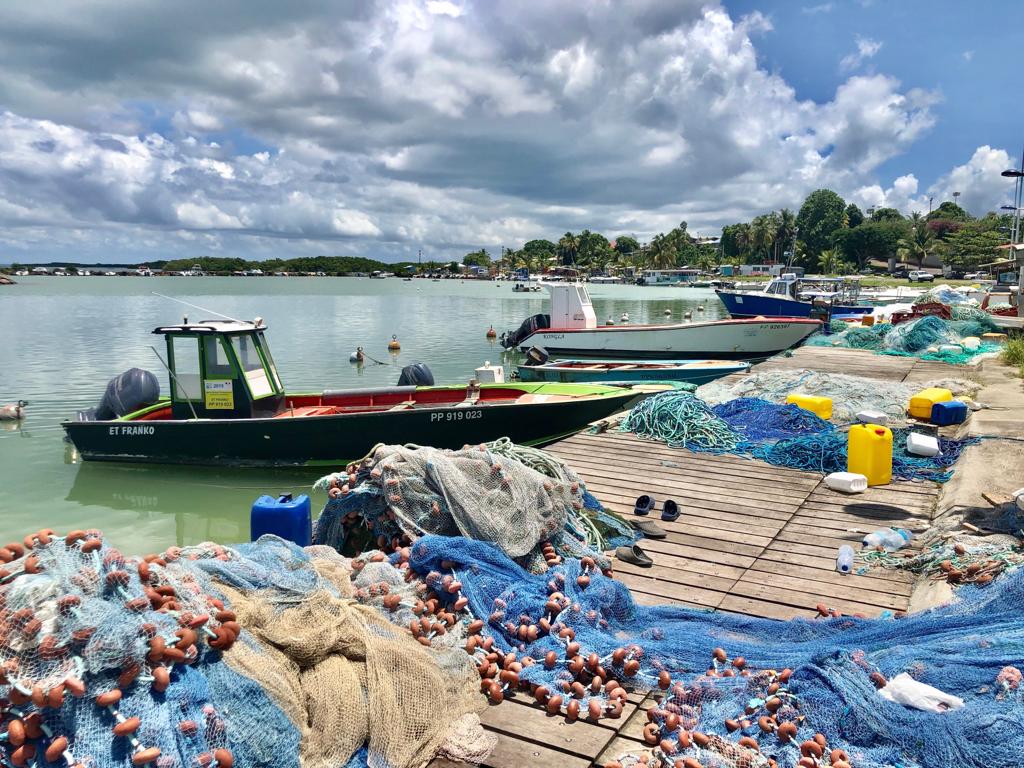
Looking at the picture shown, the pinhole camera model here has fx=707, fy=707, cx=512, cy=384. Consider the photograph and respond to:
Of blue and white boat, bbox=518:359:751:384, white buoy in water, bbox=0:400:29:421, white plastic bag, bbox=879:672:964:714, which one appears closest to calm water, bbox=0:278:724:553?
white buoy in water, bbox=0:400:29:421

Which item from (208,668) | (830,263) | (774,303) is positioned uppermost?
(830,263)

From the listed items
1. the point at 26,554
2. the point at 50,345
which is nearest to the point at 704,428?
the point at 26,554

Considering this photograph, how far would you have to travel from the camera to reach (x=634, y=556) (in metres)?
4.90

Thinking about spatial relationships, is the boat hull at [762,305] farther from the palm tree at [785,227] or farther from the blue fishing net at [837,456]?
the palm tree at [785,227]

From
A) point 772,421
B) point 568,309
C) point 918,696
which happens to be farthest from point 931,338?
point 918,696

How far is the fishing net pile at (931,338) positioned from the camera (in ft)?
54.3

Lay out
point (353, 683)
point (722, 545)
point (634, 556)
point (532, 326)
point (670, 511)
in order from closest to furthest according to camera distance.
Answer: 1. point (353, 683)
2. point (634, 556)
3. point (722, 545)
4. point (670, 511)
5. point (532, 326)

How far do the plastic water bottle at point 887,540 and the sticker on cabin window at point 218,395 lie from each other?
30.6ft

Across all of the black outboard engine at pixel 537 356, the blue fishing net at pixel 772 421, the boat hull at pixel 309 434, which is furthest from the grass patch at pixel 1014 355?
the black outboard engine at pixel 537 356

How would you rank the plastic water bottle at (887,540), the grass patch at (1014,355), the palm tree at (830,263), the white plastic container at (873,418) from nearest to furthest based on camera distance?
1. the plastic water bottle at (887,540)
2. the white plastic container at (873,418)
3. the grass patch at (1014,355)
4. the palm tree at (830,263)

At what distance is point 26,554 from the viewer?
270 cm

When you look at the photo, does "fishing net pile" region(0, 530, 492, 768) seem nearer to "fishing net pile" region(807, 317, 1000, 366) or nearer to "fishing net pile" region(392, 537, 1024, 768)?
"fishing net pile" region(392, 537, 1024, 768)

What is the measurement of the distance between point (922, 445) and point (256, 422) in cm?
898

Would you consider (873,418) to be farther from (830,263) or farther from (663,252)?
(663,252)
